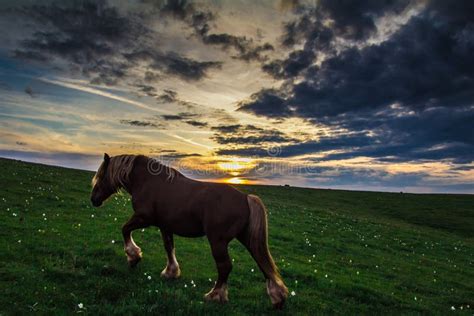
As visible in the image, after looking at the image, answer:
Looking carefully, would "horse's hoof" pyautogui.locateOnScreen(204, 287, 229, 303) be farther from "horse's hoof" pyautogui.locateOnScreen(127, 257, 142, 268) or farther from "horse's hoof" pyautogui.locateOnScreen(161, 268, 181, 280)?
"horse's hoof" pyautogui.locateOnScreen(127, 257, 142, 268)

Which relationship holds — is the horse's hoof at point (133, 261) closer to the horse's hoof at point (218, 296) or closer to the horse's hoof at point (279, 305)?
the horse's hoof at point (218, 296)

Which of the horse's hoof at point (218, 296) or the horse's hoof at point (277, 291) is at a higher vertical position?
the horse's hoof at point (277, 291)

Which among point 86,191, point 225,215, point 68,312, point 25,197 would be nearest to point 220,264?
point 225,215

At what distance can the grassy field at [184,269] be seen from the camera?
7.82m

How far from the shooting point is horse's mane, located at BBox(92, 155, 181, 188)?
30.3 ft

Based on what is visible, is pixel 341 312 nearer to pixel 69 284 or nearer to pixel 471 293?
pixel 69 284

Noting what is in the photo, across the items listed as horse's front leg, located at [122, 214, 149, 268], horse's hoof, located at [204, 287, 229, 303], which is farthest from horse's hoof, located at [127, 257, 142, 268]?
horse's hoof, located at [204, 287, 229, 303]

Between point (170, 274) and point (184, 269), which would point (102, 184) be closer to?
point (170, 274)

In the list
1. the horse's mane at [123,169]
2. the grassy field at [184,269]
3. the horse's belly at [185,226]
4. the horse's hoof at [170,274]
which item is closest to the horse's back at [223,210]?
the horse's belly at [185,226]

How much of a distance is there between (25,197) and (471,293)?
23.5 m

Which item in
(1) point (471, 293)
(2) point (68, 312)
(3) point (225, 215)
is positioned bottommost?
(1) point (471, 293)

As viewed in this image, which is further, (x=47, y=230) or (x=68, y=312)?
(x=47, y=230)

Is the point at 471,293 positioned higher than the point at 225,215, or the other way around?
the point at 225,215

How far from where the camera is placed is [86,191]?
87.3 ft
